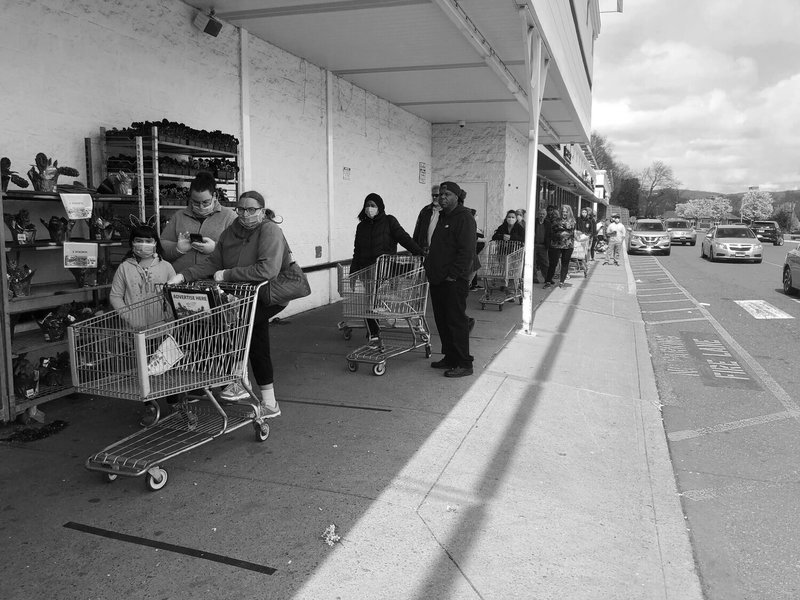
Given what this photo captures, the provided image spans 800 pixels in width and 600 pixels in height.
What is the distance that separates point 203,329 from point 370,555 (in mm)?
1917

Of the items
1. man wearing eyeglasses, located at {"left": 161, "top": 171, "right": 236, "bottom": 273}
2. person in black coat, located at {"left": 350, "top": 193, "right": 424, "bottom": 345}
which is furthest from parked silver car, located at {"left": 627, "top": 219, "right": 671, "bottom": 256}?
man wearing eyeglasses, located at {"left": 161, "top": 171, "right": 236, "bottom": 273}

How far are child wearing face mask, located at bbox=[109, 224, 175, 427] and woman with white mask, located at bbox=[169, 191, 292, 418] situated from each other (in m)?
0.24

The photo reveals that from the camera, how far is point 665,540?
3.62 m

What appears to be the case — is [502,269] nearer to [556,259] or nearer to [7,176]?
[556,259]

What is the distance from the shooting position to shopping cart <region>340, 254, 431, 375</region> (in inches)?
273

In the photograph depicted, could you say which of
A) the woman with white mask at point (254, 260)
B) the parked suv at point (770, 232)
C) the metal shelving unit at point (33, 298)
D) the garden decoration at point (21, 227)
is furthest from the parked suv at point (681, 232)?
the garden decoration at point (21, 227)

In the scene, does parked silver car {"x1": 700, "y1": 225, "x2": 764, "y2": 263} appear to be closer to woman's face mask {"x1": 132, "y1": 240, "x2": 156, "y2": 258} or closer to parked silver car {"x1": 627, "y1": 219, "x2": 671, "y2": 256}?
parked silver car {"x1": 627, "y1": 219, "x2": 671, "y2": 256}

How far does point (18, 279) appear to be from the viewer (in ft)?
16.2

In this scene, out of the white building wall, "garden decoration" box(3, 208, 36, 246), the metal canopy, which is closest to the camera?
"garden decoration" box(3, 208, 36, 246)

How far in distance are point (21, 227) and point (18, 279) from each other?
0.42m

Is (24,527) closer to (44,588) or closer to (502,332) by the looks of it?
(44,588)

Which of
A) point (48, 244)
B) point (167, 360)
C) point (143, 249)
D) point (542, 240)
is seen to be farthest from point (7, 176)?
point (542, 240)

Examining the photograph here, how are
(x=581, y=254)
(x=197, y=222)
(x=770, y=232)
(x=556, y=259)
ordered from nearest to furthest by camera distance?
(x=197, y=222) → (x=556, y=259) → (x=581, y=254) → (x=770, y=232)

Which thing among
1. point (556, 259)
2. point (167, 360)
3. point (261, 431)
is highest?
point (556, 259)
